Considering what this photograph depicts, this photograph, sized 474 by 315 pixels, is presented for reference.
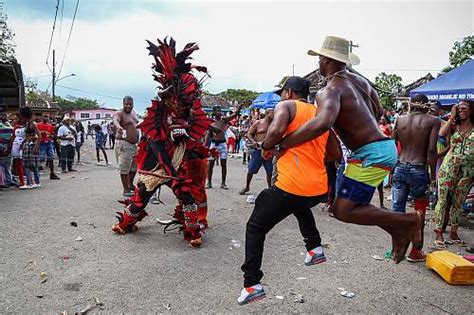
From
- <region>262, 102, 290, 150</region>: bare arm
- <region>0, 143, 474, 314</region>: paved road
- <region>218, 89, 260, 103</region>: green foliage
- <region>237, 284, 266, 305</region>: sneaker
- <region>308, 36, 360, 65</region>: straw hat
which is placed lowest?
<region>0, 143, 474, 314</region>: paved road

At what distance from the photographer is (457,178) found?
5.16m

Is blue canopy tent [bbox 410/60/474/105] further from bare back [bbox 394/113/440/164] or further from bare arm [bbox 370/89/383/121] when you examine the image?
bare arm [bbox 370/89/383/121]

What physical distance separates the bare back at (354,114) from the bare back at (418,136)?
6.55 ft

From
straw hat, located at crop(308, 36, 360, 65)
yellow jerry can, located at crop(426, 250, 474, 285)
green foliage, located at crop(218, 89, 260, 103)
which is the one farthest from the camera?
green foliage, located at crop(218, 89, 260, 103)

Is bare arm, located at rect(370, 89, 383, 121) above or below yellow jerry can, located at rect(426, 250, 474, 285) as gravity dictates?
above

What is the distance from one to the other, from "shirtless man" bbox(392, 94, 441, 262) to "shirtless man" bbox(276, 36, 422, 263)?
1.68 m

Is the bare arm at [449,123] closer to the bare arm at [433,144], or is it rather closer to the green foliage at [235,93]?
the bare arm at [433,144]

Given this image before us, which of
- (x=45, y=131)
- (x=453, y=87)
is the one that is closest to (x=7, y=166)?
(x=45, y=131)

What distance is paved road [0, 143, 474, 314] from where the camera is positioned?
10.8ft

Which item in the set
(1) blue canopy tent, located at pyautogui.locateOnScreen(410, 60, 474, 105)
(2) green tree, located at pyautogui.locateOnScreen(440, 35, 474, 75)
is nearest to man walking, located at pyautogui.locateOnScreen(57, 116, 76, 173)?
(1) blue canopy tent, located at pyautogui.locateOnScreen(410, 60, 474, 105)

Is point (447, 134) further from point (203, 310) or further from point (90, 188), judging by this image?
point (90, 188)

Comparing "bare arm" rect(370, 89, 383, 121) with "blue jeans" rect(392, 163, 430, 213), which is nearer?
"bare arm" rect(370, 89, 383, 121)

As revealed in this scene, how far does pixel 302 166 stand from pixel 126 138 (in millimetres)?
5409

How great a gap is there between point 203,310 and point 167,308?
297 mm
